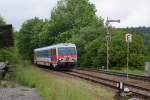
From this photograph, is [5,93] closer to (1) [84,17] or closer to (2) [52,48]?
(2) [52,48]

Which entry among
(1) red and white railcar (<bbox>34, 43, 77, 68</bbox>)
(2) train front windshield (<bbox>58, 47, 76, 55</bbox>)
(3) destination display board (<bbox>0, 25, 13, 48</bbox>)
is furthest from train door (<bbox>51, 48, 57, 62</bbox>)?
(3) destination display board (<bbox>0, 25, 13, 48</bbox>)

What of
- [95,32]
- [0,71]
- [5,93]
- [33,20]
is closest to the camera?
[5,93]

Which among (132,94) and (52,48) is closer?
(132,94)

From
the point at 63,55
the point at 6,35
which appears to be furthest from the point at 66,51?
the point at 6,35

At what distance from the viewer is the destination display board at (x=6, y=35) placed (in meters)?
26.3

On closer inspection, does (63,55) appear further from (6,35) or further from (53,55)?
(6,35)

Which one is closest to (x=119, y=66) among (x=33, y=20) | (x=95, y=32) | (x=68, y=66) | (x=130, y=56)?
(x=130, y=56)

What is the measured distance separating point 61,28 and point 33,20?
110 feet

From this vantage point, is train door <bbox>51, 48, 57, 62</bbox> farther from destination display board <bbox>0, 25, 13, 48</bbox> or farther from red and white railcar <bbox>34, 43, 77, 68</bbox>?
destination display board <bbox>0, 25, 13, 48</bbox>

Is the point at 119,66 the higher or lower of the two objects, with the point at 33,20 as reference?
lower

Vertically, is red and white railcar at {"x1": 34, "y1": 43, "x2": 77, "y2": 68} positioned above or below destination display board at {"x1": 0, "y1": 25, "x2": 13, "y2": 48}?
below

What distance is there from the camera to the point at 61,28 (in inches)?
3438

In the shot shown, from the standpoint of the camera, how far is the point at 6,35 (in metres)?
26.8

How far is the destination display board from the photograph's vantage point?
86.3 ft
